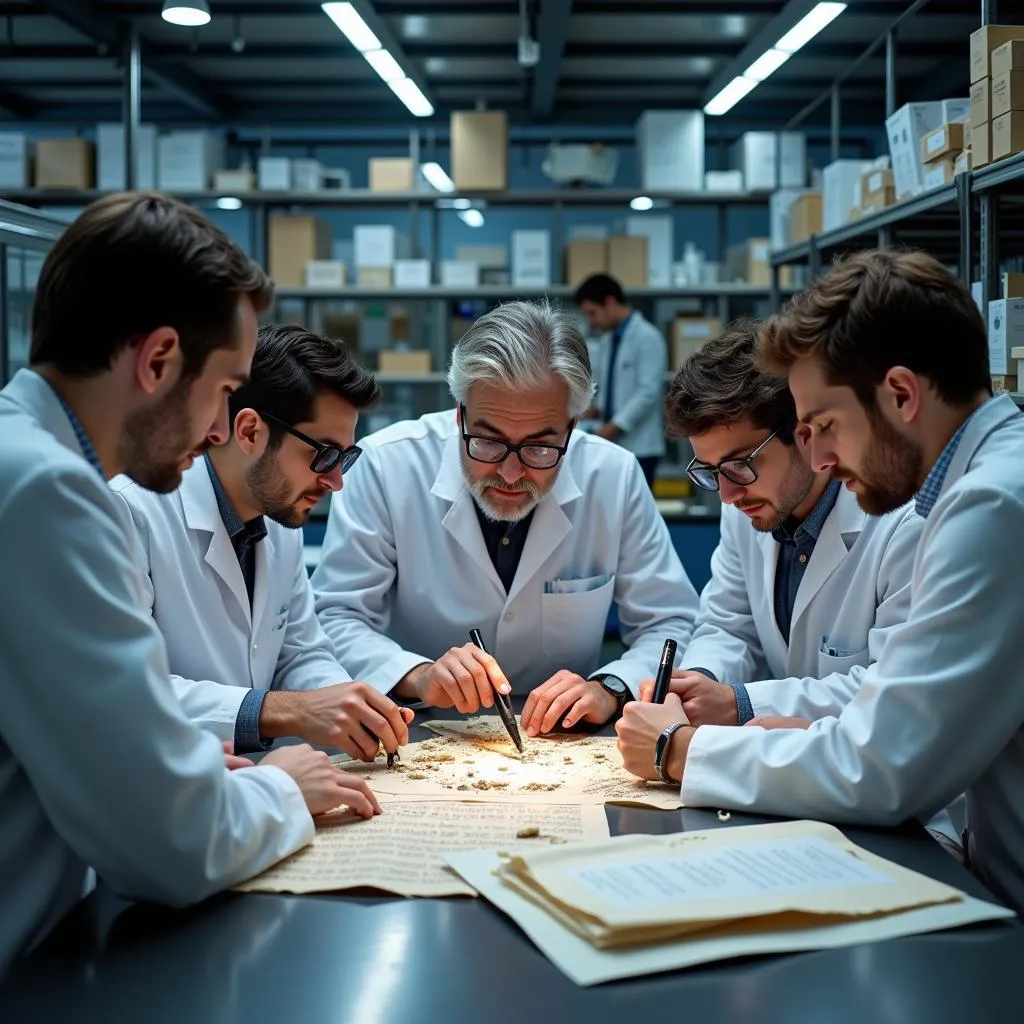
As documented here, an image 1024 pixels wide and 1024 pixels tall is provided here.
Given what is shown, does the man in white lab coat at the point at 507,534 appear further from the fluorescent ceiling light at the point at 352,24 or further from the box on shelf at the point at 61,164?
the box on shelf at the point at 61,164

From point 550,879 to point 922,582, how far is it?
24.2 inches

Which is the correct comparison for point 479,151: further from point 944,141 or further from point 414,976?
point 414,976

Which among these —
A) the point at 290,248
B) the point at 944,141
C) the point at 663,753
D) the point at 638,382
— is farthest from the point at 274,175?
the point at 663,753

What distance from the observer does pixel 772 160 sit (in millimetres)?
7496

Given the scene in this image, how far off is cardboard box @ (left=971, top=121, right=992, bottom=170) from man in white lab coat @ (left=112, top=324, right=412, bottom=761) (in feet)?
7.08

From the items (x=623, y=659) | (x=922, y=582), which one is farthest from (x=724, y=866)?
(x=623, y=659)

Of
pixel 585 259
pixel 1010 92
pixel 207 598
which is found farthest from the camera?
pixel 585 259

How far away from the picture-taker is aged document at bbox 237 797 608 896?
1.20 m

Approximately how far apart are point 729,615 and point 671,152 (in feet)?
19.1

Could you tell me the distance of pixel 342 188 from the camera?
768 centimetres

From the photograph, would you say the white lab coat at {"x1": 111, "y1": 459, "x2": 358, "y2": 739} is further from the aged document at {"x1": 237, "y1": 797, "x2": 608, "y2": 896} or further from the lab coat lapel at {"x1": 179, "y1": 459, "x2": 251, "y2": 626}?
the aged document at {"x1": 237, "y1": 797, "x2": 608, "y2": 896}

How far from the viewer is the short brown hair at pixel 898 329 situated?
5.01 ft

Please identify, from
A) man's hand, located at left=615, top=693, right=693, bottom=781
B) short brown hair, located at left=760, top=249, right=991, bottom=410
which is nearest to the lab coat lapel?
man's hand, located at left=615, top=693, right=693, bottom=781

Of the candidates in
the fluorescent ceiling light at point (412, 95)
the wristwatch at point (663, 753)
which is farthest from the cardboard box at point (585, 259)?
the wristwatch at point (663, 753)
